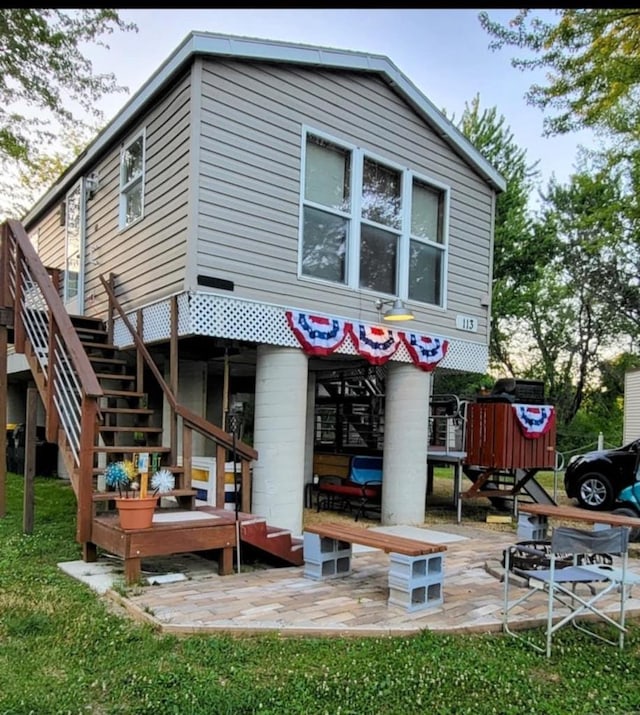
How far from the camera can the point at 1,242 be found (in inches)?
300

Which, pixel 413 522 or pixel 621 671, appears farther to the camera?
pixel 413 522

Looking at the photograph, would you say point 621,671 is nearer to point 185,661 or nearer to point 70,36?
point 185,661

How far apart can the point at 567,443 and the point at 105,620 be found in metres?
19.7

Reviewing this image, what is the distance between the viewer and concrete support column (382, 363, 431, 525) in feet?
26.4

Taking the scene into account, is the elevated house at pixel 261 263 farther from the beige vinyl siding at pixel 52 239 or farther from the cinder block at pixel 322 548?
the beige vinyl siding at pixel 52 239

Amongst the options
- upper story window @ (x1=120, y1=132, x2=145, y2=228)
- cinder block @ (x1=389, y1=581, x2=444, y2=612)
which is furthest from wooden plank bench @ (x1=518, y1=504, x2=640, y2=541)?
upper story window @ (x1=120, y1=132, x2=145, y2=228)

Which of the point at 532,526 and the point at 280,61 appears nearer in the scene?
the point at 532,526

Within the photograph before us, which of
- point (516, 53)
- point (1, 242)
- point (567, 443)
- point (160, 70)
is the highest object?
point (516, 53)

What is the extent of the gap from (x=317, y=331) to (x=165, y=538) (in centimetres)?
318

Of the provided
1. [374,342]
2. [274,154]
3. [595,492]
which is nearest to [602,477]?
[595,492]

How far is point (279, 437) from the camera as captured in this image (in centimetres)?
682

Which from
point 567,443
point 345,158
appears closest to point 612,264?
point 567,443

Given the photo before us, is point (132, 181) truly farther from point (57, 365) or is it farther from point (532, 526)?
point (532, 526)

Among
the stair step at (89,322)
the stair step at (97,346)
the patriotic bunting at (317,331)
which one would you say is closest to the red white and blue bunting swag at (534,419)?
the patriotic bunting at (317,331)
